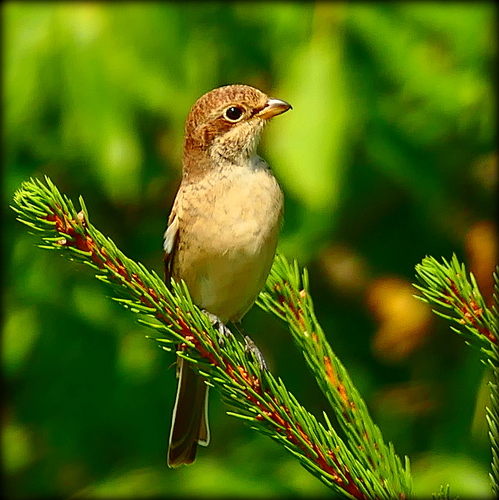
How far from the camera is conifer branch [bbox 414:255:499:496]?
2.41 m

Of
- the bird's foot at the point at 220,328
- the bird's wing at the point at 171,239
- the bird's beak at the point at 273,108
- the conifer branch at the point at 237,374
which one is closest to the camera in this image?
the conifer branch at the point at 237,374

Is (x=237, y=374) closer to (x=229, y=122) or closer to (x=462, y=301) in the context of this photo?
(x=462, y=301)

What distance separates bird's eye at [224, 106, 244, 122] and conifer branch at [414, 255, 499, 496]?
146 cm

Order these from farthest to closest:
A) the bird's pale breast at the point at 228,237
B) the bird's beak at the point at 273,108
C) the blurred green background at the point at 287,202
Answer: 1. the blurred green background at the point at 287,202
2. the bird's beak at the point at 273,108
3. the bird's pale breast at the point at 228,237

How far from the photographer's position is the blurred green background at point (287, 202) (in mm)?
4168

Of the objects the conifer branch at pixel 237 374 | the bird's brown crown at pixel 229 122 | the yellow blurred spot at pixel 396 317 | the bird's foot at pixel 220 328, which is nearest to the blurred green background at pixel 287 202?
the yellow blurred spot at pixel 396 317

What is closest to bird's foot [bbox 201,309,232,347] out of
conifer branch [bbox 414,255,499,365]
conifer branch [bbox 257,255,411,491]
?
conifer branch [bbox 257,255,411,491]

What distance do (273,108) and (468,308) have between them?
1.50m

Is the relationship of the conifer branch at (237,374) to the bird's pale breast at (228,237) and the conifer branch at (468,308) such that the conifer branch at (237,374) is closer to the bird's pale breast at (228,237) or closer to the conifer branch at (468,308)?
the conifer branch at (468,308)

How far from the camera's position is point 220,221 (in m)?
3.36

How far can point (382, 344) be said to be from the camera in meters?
5.45

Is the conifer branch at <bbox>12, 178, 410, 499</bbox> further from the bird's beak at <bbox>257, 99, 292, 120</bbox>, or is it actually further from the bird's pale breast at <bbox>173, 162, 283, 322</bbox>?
the bird's beak at <bbox>257, 99, 292, 120</bbox>

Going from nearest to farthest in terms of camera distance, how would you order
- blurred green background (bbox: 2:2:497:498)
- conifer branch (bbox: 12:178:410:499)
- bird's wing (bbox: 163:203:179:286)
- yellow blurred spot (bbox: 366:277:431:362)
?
conifer branch (bbox: 12:178:410:499) → bird's wing (bbox: 163:203:179:286) → blurred green background (bbox: 2:2:497:498) → yellow blurred spot (bbox: 366:277:431:362)

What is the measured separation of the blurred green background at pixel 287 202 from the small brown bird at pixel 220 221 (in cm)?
34
